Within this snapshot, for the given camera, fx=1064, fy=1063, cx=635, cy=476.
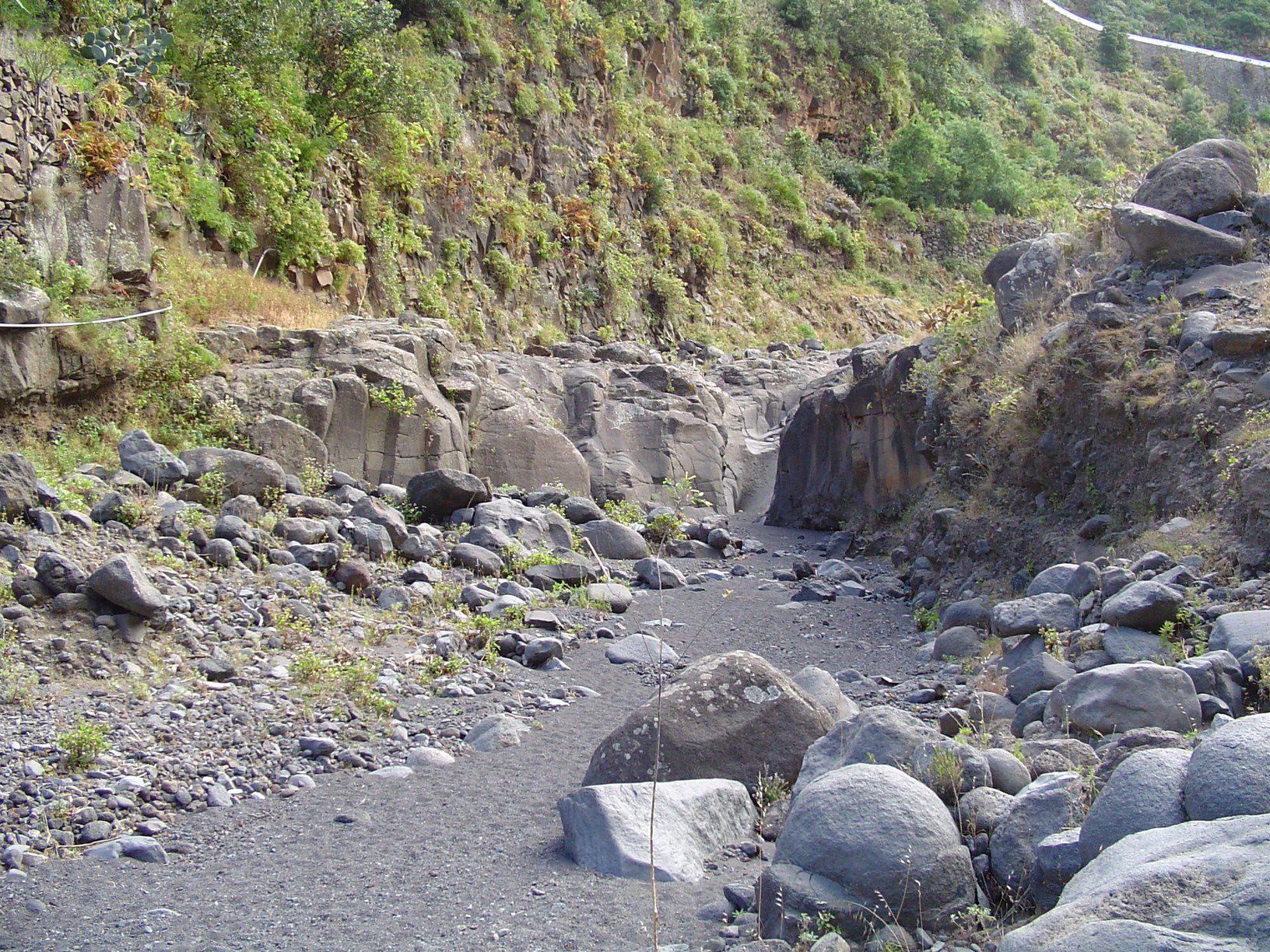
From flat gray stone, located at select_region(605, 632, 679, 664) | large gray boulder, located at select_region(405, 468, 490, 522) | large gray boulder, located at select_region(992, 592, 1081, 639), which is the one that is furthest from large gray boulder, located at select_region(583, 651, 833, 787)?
large gray boulder, located at select_region(405, 468, 490, 522)

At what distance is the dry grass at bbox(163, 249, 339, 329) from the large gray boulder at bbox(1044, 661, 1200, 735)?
11.5m

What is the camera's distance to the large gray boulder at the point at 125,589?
725 cm

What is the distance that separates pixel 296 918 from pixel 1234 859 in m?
3.28

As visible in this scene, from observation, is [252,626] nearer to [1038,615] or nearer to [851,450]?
[1038,615]

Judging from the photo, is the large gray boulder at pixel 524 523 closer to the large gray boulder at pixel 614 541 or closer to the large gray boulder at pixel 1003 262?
the large gray boulder at pixel 614 541

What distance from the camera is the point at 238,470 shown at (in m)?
11.0

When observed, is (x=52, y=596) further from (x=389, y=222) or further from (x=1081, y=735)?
(x=389, y=222)

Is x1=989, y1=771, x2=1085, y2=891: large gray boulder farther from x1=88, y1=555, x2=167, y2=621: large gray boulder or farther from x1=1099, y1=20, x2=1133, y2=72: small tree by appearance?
x1=1099, y1=20, x2=1133, y2=72: small tree

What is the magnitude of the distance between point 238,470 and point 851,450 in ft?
29.0

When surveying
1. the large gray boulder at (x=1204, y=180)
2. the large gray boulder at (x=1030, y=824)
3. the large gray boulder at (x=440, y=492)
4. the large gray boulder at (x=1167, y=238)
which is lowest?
the large gray boulder at (x=440, y=492)

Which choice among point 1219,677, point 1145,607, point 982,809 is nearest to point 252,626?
point 982,809

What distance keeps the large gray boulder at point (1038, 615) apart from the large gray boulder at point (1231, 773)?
3.49 meters

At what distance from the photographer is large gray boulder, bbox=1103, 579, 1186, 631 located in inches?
241

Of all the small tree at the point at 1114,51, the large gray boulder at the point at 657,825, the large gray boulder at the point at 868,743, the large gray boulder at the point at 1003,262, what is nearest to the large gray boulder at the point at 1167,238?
the large gray boulder at the point at 1003,262
